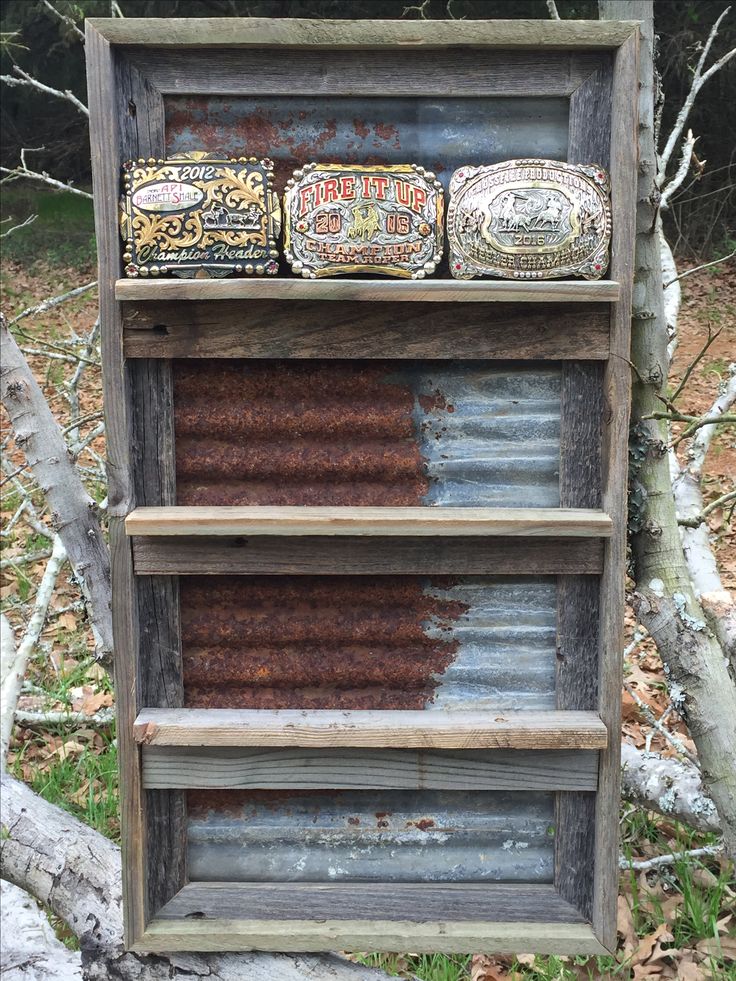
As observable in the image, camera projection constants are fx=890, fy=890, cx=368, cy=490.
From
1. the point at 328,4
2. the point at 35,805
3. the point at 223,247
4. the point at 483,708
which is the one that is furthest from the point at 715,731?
the point at 328,4

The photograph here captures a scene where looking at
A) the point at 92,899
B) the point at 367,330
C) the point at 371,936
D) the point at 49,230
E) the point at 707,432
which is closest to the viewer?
the point at 367,330

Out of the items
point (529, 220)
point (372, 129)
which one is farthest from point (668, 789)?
point (372, 129)

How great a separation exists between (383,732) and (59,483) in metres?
1.12

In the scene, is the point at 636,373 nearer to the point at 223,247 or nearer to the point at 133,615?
the point at 223,247

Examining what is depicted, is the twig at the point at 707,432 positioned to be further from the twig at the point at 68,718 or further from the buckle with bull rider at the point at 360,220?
the twig at the point at 68,718

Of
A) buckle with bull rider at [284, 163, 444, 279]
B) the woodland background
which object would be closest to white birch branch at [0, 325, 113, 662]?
the woodland background

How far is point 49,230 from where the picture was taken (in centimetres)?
948

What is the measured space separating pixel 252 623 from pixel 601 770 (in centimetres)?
76

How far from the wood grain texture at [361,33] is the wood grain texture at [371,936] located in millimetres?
1699

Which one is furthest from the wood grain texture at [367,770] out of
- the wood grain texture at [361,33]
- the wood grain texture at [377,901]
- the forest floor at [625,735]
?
A: the wood grain texture at [361,33]

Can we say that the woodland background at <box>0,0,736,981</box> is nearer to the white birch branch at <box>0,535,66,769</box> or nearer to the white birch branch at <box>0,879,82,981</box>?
the white birch branch at <box>0,535,66,769</box>

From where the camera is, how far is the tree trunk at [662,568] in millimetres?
2080

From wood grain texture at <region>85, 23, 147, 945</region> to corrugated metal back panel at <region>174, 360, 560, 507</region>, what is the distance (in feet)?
0.39

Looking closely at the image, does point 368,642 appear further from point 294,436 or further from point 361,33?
point 361,33
